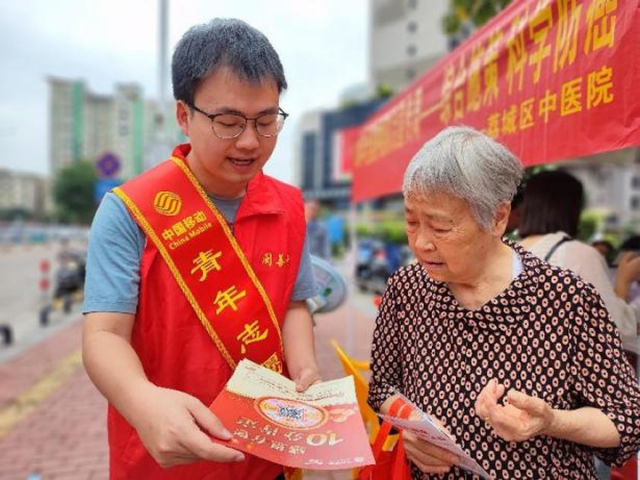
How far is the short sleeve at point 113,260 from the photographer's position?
1.19 metres

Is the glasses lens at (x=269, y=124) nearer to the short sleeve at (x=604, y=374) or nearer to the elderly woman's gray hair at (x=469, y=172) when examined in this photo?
the elderly woman's gray hair at (x=469, y=172)

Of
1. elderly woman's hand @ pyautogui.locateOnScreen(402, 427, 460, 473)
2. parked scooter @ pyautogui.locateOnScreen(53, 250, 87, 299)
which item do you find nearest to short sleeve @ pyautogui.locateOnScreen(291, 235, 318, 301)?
elderly woman's hand @ pyautogui.locateOnScreen(402, 427, 460, 473)

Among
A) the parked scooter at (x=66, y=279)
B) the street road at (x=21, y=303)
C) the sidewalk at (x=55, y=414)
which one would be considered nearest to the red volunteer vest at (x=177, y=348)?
the sidewalk at (x=55, y=414)

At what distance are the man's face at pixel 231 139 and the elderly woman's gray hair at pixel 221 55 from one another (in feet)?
0.06

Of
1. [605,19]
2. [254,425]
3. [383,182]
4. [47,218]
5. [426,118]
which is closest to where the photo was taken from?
[254,425]

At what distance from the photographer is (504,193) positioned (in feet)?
4.07

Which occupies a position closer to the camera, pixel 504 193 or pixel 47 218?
pixel 504 193

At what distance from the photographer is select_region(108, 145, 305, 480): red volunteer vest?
1.28m

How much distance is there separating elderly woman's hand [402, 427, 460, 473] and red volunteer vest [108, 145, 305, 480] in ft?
1.17

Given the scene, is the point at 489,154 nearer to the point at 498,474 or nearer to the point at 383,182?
the point at 498,474

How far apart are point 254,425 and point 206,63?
0.78 m

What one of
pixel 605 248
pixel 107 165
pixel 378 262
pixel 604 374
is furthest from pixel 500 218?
pixel 378 262

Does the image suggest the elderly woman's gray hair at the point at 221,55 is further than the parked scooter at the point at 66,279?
No

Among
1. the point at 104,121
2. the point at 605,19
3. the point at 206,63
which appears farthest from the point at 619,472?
the point at 104,121
